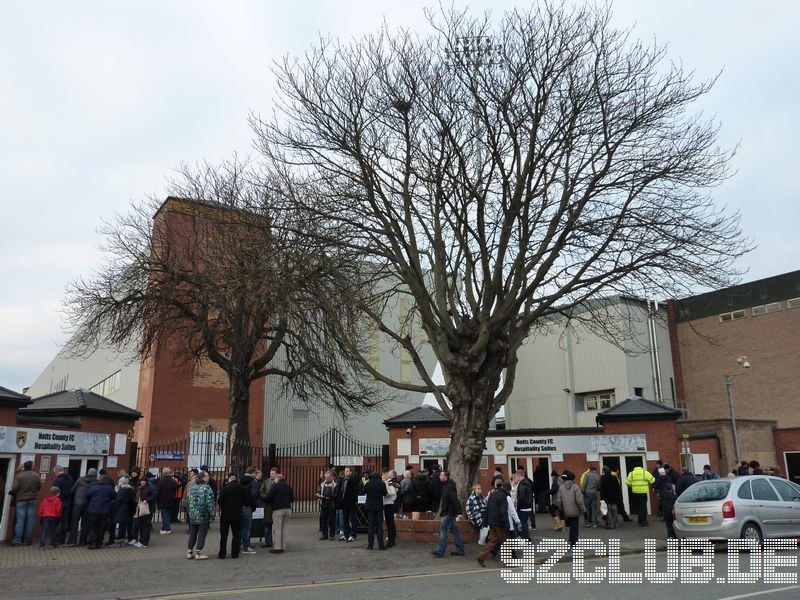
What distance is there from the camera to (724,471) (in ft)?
90.5

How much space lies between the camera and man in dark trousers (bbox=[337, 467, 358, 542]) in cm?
1560

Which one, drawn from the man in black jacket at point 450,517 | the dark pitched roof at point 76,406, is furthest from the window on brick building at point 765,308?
the dark pitched roof at point 76,406

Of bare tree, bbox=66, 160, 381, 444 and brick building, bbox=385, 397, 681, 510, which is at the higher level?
bare tree, bbox=66, 160, 381, 444

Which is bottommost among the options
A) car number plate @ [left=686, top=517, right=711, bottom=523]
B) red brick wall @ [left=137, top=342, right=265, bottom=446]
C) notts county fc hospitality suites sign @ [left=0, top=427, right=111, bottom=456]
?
car number plate @ [left=686, top=517, right=711, bottom=523]

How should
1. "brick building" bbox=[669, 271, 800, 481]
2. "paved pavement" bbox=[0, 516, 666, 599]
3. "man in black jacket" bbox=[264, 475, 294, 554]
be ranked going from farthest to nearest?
"brick building" bbox=[669, 271, 800, 481]
"man in black jacket" bbox=[264, 475, 294, 554]
"paved pavement" bbox=[0, 516, 666, 599]

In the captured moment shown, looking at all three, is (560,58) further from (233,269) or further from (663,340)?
(663,340)

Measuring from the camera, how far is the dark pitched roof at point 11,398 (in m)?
15.5

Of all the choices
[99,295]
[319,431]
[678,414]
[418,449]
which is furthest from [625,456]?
[319,431]

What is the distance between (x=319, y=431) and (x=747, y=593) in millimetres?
35250

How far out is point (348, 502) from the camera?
51.3 ft

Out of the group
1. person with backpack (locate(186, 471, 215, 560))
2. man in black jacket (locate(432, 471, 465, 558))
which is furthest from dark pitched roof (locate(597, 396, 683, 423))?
person with backpack (locate(186, 471, 215, 560))

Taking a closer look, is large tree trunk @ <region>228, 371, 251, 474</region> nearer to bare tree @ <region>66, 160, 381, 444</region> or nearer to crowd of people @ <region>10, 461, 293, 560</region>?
bare tree @ <region>66, 160, 381, 444</region>

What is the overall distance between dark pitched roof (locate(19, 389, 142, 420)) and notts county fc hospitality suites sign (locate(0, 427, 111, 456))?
627 mm

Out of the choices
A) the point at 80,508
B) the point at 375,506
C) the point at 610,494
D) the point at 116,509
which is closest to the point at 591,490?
the point at 610,494
